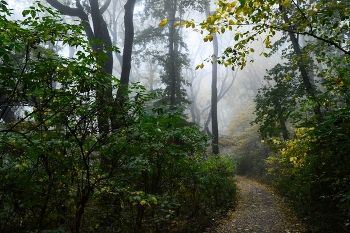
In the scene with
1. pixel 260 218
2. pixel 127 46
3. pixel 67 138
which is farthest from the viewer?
pixel 127 46

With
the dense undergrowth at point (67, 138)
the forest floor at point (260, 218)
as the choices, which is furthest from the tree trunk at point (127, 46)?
the forest floor at point (260, 218)

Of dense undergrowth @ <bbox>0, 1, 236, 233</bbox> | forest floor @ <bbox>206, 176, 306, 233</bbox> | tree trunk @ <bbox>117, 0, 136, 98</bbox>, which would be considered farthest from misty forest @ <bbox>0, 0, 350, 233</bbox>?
tree trunk @ <bbox>117, 0, 136, 98</bbox>

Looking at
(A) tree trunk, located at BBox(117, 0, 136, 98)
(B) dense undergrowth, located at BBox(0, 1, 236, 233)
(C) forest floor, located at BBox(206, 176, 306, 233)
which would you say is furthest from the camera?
(A) tree trunk, located at BBox(117, 0, 136, 98)

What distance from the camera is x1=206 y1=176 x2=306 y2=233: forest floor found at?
6.60 m

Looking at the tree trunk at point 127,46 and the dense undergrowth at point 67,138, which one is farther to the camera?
the tree trunk at point 127,46

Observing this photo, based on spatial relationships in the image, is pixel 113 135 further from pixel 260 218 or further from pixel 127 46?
pixel 127 46

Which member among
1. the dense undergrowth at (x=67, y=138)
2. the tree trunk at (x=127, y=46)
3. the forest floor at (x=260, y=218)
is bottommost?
the forest floor at (x=260, y=218)

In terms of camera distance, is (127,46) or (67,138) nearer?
(67,138)

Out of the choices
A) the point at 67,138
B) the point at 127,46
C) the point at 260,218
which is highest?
the point at 127,46

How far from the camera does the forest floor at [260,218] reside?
260 inches

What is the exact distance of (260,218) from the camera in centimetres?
761

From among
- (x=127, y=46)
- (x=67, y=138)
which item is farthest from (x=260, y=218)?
(x=127, y=46)

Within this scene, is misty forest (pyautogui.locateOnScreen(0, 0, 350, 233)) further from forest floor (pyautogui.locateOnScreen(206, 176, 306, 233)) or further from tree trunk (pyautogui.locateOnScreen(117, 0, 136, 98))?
tree trunk (pyautogui.locateOnScreen(117, 0, 136, 98))

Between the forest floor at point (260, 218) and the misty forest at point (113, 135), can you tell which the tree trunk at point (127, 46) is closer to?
the misty forest at point (113, 135)
